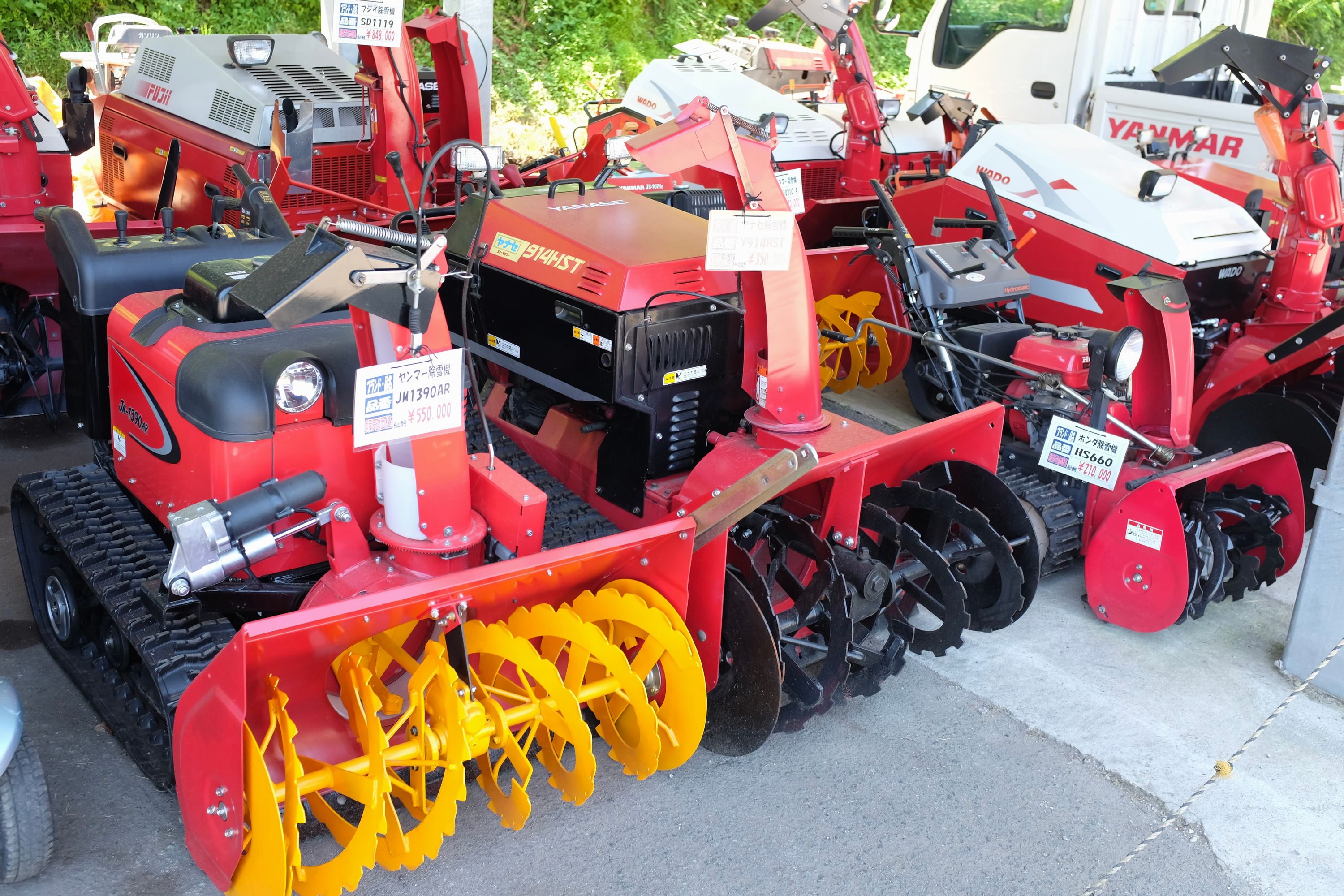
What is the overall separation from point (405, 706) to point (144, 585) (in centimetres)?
68

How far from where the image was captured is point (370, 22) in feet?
17.1

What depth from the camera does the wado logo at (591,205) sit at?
3.65 m

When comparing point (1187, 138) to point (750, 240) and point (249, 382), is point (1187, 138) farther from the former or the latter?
point (249, 382)

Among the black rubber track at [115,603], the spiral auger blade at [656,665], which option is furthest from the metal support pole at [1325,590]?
the black rubber track at [115,603]

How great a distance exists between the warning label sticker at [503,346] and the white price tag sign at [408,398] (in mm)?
1089

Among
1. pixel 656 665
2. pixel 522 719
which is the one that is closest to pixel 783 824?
pixel 656 665

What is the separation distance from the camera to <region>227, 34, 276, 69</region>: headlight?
5.75 metres

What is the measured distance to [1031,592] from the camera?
3279 millimetres

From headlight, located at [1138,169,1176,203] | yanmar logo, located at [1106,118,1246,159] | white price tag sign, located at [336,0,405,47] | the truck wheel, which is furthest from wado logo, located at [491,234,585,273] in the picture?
yanmar logo, located at [1106,118,1246,159]

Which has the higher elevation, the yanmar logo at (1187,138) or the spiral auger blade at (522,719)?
the yanmar logo at (1187,138)

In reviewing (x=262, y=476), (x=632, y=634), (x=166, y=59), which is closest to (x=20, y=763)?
(x=262, y=476)

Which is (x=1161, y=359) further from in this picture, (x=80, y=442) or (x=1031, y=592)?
(x=80, y=442)

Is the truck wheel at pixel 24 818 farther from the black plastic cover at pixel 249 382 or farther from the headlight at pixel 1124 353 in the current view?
the headlight at pixel 1124 353

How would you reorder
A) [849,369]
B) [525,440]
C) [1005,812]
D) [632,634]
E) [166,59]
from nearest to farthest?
[632,634]
[1005,812]
[525,440]
[849,369]
[166,59]
